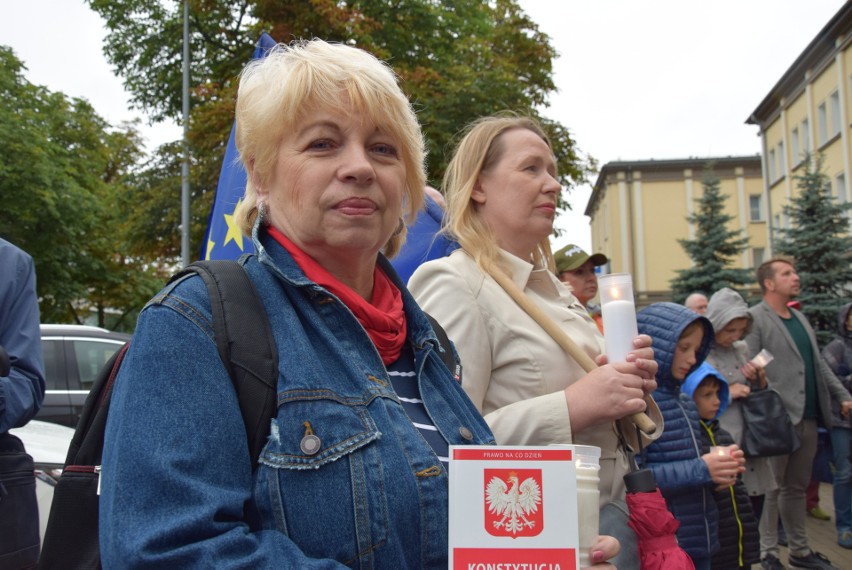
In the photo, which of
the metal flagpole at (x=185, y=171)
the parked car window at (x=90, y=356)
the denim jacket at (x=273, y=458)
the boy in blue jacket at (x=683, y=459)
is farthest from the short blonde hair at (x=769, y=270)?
the metal flagpole at (x=185, y=171)

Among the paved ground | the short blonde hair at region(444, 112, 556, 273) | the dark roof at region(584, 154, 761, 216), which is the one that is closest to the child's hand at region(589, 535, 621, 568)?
the short blonde hair at region(444, 112, 556, 273)

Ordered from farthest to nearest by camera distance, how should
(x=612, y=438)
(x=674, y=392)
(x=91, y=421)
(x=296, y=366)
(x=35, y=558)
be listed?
(x=674, y=392) → (x=35, y=558) → (x=612, y=438) → (x=91, y=421) → (x=296, y=366)

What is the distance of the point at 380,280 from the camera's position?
6.27 ft

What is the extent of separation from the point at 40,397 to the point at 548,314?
193 centimetres

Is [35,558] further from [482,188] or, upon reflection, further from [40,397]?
[482,188]

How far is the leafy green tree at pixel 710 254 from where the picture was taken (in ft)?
64.0

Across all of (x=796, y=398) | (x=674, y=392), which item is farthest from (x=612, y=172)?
(x=674, y=392)

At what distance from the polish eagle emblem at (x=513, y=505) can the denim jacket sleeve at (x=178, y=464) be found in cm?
28

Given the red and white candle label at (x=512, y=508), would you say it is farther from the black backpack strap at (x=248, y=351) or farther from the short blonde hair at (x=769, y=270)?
the short blonde hair at (x=769, y=270)

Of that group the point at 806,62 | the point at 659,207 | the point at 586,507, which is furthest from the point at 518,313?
the point at 659,207

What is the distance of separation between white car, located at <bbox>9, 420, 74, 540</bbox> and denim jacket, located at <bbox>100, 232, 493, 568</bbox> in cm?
330

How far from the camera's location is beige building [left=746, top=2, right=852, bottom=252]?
2633 cm

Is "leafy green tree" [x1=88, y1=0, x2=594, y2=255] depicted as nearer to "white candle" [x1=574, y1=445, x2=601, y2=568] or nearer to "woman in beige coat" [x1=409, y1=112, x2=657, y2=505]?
"woman in beige coat" [x1=409, y1=112, x2=657, y2=505]

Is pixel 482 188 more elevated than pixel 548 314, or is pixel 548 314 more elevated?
pixel 482 188
